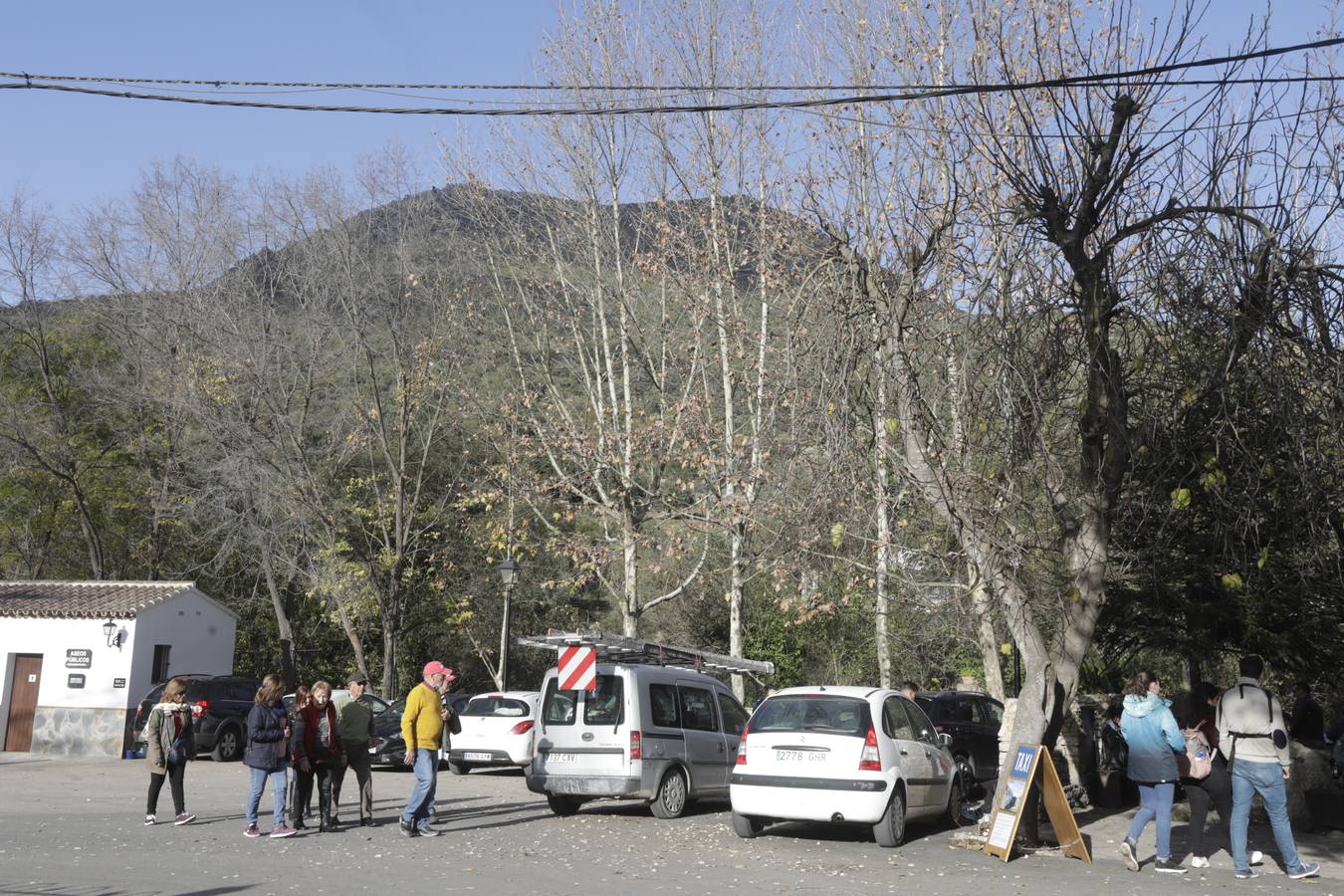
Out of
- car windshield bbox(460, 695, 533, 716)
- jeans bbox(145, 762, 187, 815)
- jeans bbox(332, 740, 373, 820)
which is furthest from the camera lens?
car windshield bbox(460, 695, 533, 716)

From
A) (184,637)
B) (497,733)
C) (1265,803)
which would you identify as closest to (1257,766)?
(1265,803)

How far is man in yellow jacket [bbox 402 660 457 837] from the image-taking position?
1312 centimetres

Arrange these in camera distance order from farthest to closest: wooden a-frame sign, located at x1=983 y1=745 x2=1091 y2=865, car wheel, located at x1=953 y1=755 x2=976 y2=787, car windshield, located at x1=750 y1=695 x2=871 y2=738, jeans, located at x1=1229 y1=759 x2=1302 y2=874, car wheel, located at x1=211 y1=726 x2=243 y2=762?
car wheel, located at x1=211 y1=726 x2=243 y2=762
car wheel, located at x1=953 y1=755 x2=976 y2=787
car windshield, located at x1=750 y1=695 x2=871 y2=738
wooden a-frame sign, located at x1=983 y1=745 x2=1091 y2=865
jeans, located at x1=1229 y1=759 x2=1302 y2=874

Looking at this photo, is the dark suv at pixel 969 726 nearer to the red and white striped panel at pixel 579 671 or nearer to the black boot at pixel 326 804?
the red and white striped panel at pixel 579 671

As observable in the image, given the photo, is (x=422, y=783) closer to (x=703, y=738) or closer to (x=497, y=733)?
(x=703, y=738)

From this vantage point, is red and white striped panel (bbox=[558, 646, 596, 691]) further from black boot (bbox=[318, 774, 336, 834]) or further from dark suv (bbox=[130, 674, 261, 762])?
dark suv (bbox=[130, 674, 261, 762])

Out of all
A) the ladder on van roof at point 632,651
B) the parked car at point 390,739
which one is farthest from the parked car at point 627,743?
the parked car at point 390,739

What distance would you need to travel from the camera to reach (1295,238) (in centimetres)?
1152

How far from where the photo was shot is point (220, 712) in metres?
26.0

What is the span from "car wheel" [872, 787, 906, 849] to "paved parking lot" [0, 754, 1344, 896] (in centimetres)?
17

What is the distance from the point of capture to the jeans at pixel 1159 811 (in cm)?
1146

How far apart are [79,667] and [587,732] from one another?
17377 millimetres

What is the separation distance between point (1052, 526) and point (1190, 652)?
13.0ft

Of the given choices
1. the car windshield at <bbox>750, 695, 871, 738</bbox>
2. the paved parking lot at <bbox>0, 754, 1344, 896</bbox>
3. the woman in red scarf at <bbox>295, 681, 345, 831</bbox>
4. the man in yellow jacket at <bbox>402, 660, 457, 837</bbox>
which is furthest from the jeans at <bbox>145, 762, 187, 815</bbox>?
the car windshield at <bbox>750, 695, 871, 738</bbox>
